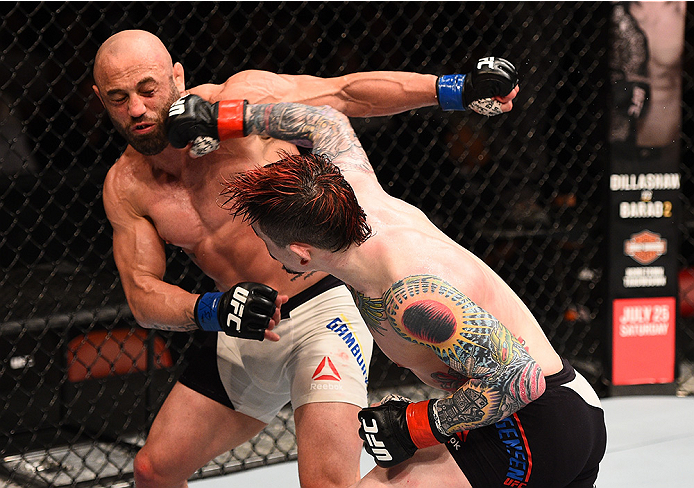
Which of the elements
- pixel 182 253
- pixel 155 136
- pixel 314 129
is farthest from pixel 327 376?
pixel 182 253

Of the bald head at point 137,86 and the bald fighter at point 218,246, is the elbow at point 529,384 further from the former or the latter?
the bald head at point 137,86

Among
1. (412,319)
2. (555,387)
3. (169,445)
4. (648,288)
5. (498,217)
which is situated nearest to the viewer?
(412,319)

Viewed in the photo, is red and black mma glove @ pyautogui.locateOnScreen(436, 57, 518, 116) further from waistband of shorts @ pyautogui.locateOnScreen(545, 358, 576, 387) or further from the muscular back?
waistband of shorts @ pyautogui.locateOnScreen(545, 358, 576, 387)

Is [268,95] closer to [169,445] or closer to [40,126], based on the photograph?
[169,445]

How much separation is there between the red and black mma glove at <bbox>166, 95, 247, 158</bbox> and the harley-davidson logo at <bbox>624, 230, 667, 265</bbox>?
83.1 inches

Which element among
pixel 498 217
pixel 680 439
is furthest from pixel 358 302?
pixel 498 217

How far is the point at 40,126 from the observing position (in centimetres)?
353

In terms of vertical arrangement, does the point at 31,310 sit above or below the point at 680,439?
above

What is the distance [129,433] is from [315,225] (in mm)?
2043

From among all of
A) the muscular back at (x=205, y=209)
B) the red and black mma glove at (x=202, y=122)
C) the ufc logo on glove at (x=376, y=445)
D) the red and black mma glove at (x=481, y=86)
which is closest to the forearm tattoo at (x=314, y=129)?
the red and black mma glove at (x=202, y=122)

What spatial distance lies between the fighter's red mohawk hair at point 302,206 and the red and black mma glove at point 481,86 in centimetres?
61

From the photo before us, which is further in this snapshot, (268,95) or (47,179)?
(47,179)

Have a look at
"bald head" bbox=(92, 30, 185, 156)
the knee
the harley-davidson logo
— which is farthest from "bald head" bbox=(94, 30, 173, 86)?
the harley-davidson logo

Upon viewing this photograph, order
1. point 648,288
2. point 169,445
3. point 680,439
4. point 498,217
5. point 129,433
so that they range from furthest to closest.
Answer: point 498,217 → point 648,288 → point 129,433 → point 680,439 → point 169,445
